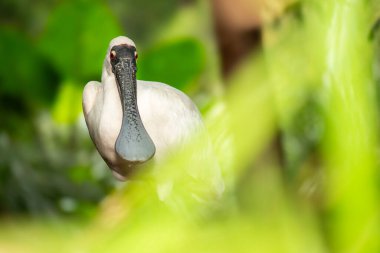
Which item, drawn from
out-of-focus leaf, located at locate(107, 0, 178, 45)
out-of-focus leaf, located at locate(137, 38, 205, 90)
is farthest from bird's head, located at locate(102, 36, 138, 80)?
out-of-focus leaf, located at locate(107, 0, 178, 45)

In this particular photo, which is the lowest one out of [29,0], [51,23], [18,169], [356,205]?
[356,205]

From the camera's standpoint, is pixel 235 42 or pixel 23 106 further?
pixel 23 106

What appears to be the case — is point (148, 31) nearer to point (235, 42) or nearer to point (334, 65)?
point (235, 42)

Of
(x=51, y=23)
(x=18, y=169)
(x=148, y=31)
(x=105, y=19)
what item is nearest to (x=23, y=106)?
(x=18, y=169)

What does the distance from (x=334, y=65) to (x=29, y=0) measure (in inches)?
101

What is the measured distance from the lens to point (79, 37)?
1.07 m

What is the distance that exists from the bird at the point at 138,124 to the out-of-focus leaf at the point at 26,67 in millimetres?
976

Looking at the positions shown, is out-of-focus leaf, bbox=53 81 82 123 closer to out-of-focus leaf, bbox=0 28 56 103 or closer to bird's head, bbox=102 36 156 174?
out-of-focus leaf, bbox=0 28 56 103

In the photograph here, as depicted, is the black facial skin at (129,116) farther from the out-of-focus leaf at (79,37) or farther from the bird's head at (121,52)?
the out-of-focus leaf at (79,37)

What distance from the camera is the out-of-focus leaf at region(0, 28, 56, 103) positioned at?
139cm

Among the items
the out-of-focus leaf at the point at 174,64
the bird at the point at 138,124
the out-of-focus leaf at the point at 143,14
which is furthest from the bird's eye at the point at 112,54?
the out-of-focus leaf at the point at 143,14

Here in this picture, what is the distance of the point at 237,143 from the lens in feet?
1.08

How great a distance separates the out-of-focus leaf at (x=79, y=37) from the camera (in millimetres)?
927

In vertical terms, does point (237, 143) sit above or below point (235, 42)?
below
